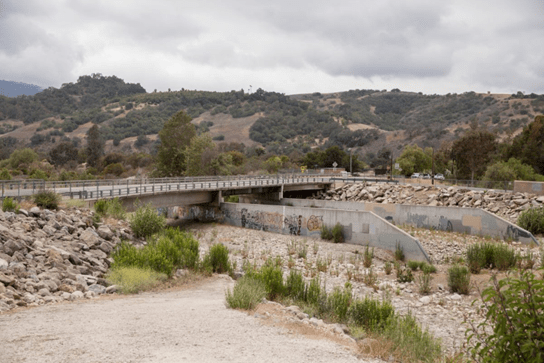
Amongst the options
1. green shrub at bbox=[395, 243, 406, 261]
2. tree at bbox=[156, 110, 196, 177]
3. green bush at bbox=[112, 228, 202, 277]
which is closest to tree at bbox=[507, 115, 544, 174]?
green shrub at bbox=[395, 243, 406, 261]

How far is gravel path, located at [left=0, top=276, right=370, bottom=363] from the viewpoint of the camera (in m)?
8.33

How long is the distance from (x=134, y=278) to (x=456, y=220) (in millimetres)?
29231

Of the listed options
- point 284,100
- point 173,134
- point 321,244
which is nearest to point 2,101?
point 284,100

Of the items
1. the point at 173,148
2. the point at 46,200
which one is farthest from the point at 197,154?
the point at 46,200

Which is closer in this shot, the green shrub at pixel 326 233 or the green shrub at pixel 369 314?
the green shrub at pixel 369 314

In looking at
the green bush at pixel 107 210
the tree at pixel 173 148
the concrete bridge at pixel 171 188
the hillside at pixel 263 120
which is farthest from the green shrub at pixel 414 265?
the hillside at pixel 263 120

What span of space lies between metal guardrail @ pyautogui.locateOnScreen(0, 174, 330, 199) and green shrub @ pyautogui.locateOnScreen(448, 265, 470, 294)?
75.5 feet

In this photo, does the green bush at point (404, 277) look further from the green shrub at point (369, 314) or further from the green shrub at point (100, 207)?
the green shrub at point (100, 207)

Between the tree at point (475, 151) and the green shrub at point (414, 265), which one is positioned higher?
the tree at point (475, 151)

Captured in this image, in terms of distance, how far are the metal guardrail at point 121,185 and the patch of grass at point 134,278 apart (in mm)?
10877

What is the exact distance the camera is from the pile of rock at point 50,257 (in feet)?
42.8

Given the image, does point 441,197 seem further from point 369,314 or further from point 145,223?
point 369,314

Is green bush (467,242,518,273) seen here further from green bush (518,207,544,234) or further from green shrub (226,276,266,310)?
green shrub (226,276,266,310)

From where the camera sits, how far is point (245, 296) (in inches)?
496
